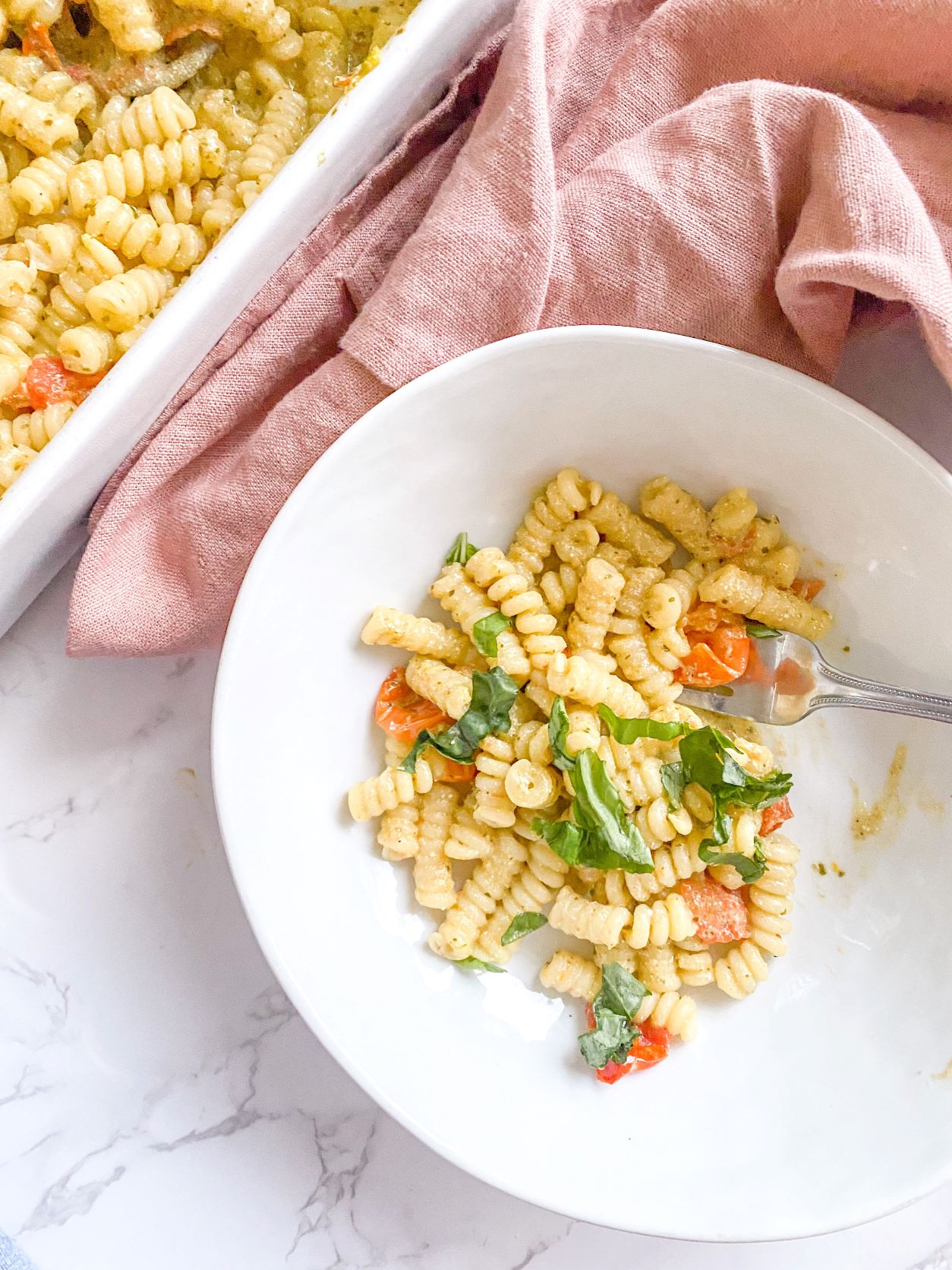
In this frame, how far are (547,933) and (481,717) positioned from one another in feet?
1.17

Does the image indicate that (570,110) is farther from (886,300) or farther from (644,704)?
(644,704)

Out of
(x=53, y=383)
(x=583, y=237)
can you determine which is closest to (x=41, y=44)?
(x=53, y=383)

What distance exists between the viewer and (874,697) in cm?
148

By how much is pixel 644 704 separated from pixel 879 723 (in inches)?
14.8

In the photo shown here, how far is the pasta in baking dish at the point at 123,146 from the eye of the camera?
1427mm

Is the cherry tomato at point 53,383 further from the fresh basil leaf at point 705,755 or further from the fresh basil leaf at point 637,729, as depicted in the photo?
the fresh basil leaf at point 705,755

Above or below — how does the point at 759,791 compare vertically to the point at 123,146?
below

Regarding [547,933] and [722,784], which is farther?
[547,933]

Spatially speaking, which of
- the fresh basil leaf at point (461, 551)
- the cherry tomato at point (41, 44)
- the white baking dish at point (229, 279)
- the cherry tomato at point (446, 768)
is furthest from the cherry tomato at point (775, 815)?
the cherry tomato at point (41, 44)

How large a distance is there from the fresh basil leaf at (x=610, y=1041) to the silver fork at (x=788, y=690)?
46 centimetres

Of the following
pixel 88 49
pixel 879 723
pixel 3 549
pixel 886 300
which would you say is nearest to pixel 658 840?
pixel 879 723

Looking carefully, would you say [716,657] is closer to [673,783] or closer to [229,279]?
[673,783]

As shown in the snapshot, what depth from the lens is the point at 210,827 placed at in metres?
1.64

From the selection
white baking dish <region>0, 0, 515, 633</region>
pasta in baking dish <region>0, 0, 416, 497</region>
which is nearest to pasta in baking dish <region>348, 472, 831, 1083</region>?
white baking dish <region>0, 0, 515, 633</region>
